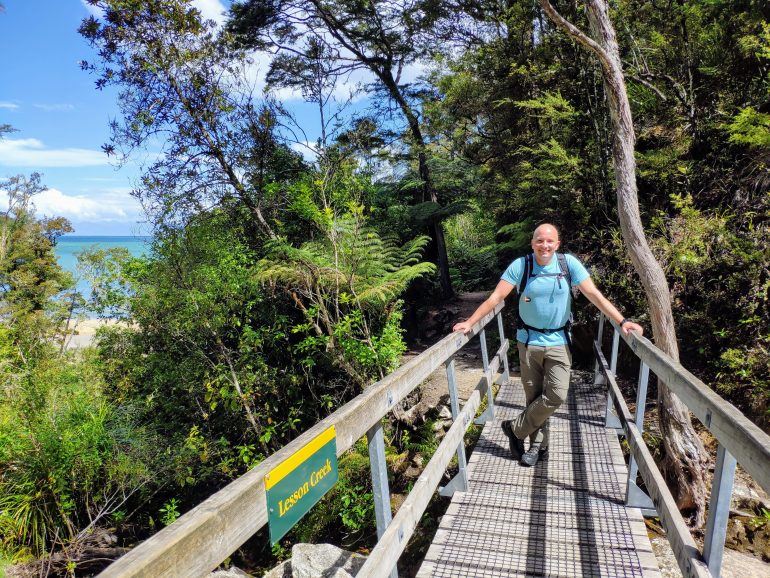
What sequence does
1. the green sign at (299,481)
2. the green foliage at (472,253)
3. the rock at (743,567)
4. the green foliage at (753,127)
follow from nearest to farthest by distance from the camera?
1. the green sign at (299,481)
2. the rock at (743,567)
3. the green foliage at (753,127)
4. the green foliage at (472,253)

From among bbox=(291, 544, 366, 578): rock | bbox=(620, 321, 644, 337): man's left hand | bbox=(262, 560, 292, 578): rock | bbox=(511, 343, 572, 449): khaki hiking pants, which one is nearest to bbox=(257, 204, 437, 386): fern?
bbox=(291, 544, 366, 578): rock

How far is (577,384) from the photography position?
21.8 feet

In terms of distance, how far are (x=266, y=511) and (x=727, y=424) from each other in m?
1.62

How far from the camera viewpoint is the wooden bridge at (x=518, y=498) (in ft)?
3.91

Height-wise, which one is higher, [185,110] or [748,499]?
[185,110]

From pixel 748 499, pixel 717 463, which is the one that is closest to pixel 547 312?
pixel 717 463

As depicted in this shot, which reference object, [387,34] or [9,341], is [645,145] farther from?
[9,341]

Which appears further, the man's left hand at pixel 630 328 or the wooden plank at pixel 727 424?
the man's left hand at pixel 630 328

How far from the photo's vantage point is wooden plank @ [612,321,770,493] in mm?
1449

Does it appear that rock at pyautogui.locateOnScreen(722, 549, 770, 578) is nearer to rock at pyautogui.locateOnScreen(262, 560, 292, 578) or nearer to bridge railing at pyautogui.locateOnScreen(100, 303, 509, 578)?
bridge railing at pyautogui.locateOnScreen(100, 303, 509, 578)

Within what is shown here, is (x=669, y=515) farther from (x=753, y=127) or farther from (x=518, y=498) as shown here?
(x=753, y=127)

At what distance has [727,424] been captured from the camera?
5.63 ft

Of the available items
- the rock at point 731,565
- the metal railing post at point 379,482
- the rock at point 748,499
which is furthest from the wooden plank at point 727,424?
the rock at point 748,499

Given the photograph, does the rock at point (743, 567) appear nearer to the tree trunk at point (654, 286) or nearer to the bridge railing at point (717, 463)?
the tree trunk at point (654, 286)
